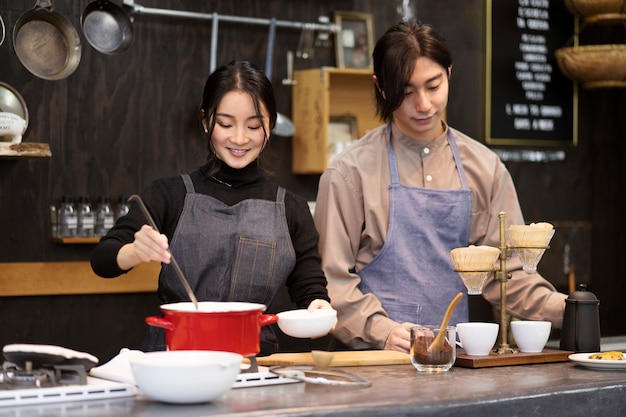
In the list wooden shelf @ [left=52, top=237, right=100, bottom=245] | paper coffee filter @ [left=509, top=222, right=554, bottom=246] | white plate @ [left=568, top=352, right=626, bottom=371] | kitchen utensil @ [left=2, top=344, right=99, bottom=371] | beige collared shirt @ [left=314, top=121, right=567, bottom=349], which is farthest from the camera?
wooden shelf @ [left=52, top=237, right=100, bottom=245]

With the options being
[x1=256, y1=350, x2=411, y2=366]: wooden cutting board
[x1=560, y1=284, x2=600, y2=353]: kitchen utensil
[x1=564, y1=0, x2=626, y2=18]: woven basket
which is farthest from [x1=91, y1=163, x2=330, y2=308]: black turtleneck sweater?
[x1=564, y1=0, x2=626, y2=18]: woven basket

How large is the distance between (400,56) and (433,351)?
96 centimetres

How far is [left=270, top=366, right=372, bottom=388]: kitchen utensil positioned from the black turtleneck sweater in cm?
48

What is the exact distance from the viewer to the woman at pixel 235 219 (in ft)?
8.20

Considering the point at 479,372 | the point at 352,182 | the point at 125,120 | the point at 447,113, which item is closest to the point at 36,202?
the point at 125,120

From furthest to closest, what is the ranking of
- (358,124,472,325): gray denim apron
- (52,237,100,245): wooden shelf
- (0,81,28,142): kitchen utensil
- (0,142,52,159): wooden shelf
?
1. (52,237,100,245): wooden shelf
2. (0,81,28,142): kitchen utensil
3. (0,142,52,159): wooden shelf
4. (358,124,472,325): gray denim apron

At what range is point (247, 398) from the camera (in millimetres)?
1762

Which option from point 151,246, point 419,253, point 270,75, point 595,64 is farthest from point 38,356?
point 595,64

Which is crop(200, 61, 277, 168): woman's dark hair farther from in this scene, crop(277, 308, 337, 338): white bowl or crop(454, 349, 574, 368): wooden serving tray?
crop(454, 349, 574, 368): wooden serving tray

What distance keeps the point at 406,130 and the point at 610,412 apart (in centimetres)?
118

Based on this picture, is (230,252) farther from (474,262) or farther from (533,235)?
(533,235)

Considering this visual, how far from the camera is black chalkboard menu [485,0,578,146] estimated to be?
5.37 metres

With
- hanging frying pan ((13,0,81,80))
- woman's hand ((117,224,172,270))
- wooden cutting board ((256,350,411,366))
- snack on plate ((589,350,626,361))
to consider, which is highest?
hanging frying pan ((13,0,81,80))

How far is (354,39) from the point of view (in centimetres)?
494
